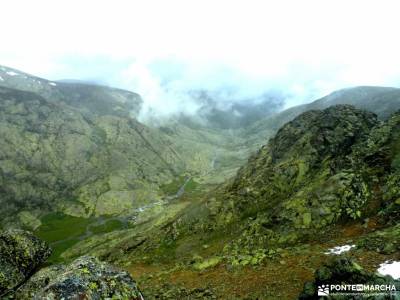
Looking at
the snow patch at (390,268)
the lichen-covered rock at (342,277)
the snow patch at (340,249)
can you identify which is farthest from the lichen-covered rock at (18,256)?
the snow patch at (390,268)

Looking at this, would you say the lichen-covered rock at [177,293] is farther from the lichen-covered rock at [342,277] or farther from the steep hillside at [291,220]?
the lichen-covered rock at [342,277]

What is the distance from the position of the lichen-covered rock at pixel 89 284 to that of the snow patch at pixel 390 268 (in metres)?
17.9

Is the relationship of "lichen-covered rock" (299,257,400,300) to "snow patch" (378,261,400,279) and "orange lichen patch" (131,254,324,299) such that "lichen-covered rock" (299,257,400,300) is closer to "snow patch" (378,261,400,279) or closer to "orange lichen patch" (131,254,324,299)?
"orange lichen patch" (131,254,324,299)

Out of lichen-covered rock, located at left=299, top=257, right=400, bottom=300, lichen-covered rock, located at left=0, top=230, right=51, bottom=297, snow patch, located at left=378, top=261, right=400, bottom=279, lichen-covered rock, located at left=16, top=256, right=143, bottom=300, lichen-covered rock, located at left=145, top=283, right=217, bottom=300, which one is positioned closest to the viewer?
lichen-covered rock, located at left=16, top=256, right=143, bottom=300

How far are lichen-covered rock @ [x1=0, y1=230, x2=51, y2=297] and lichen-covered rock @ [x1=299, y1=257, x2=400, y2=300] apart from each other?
3809 cm

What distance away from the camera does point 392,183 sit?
141 feet

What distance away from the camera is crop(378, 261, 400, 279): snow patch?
26.0 meters

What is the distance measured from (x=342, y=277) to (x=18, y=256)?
49397mm

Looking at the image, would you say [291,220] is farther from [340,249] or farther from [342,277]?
[342,277]

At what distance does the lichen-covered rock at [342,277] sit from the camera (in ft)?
70.7

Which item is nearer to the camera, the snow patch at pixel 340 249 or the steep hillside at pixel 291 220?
the steep hillside at pixel 291 220

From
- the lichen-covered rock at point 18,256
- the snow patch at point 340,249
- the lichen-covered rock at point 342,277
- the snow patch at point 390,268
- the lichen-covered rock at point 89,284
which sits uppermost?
the lichen-covered rock at point 89,284

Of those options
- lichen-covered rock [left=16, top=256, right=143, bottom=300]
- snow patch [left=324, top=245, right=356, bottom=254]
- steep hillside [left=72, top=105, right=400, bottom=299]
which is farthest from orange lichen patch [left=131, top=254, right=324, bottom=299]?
lichen-covered rock [left=16, top=256, right=143, bottom=300]

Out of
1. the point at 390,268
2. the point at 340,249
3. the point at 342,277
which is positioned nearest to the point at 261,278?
the point at 340,249
